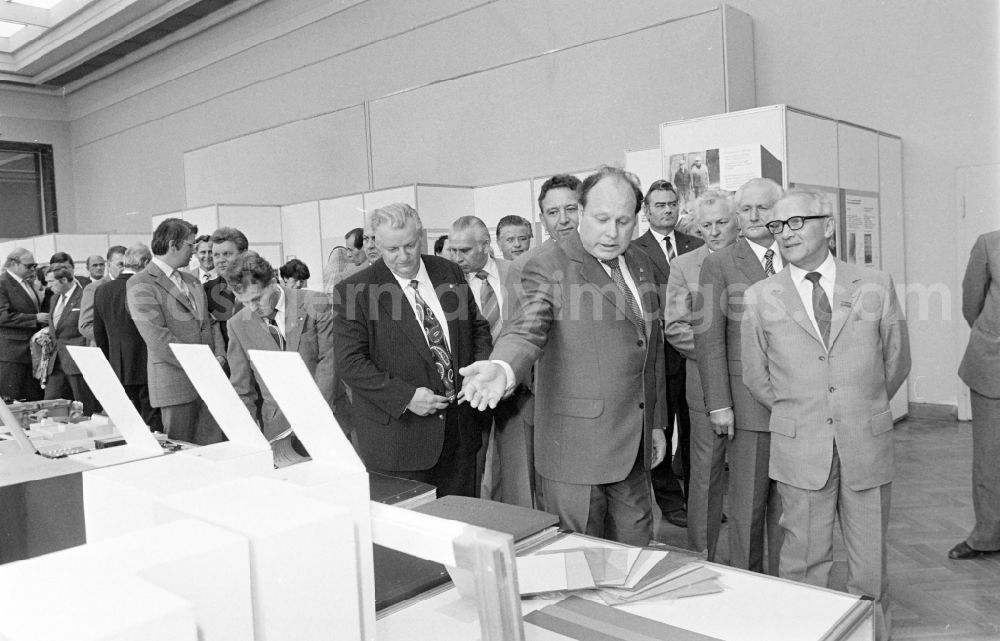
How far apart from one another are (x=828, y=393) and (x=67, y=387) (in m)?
7.22

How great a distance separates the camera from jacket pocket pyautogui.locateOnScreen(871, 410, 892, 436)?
2.56 m

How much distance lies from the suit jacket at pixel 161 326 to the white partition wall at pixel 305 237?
482 centimetres

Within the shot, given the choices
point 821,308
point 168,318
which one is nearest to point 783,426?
point 821,308

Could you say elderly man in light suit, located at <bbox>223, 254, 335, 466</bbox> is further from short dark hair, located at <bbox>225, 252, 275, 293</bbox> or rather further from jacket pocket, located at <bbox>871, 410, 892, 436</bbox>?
jacket pocket, located at <bbox>871, 410, 892, 436</bbox>

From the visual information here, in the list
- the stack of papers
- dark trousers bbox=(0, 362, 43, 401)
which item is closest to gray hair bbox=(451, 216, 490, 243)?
the stack of papers

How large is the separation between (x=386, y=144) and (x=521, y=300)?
7.99m

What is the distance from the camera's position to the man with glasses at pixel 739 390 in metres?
3.05

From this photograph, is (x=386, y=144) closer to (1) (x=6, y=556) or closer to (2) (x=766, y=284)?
(2) (x=766, y=284)

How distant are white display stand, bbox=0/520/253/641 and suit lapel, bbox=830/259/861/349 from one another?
86.2 inches

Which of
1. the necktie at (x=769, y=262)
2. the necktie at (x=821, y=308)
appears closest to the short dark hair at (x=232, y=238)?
Answer: the necktie at (x=769, y=262)

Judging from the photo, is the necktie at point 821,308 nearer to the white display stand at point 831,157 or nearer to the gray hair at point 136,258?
the white display stand at point 831,157

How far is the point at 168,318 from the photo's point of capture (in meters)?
4.38

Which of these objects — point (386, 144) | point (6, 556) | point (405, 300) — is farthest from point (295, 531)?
point (386, 144)

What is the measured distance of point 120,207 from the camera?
16.3 meters
